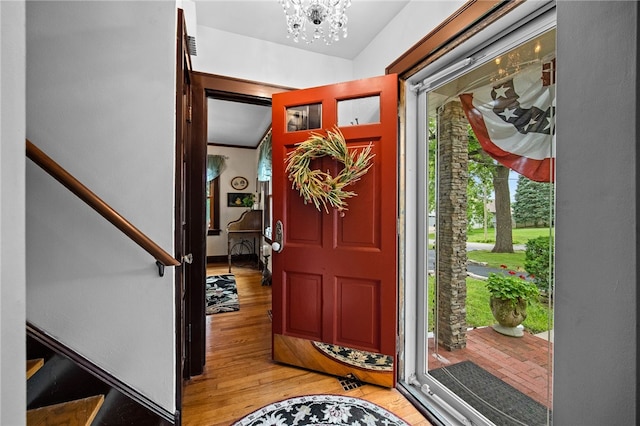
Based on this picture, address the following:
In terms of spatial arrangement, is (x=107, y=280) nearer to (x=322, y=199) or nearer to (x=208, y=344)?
(x=322, y=199)

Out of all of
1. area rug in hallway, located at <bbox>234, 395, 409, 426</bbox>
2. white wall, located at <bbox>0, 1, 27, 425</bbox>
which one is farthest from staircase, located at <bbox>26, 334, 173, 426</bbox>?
white wall, located at <bbox>0, 1, 27, 425</bbox>

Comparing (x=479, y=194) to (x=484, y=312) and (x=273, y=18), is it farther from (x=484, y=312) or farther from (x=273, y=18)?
(x=273, y=18)

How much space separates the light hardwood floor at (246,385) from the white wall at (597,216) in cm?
143

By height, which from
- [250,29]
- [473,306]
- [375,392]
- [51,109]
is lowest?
[375,392]

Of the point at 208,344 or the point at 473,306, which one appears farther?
the point at 208,344

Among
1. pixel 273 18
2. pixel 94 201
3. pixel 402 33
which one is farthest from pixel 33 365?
pixel 402 33

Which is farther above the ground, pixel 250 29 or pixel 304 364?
pixel 250 29

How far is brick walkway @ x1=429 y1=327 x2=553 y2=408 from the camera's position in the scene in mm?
1330

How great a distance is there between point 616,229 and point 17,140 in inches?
41.9

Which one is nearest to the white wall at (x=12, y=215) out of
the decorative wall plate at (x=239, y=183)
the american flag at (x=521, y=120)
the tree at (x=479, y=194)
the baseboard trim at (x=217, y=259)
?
the american flag at (x=521, y=120)

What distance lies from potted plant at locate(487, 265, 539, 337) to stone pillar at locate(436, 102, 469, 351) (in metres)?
0.21

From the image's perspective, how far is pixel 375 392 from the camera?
6.22 ft

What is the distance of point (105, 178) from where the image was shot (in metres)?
1.34

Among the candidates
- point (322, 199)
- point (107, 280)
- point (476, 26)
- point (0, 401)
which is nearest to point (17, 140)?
point (0, 401)
